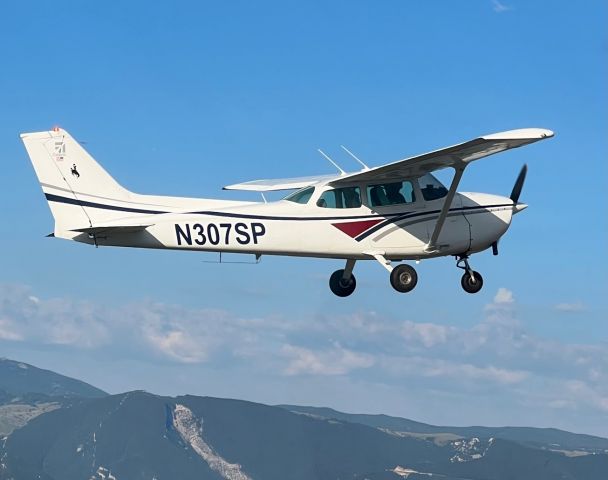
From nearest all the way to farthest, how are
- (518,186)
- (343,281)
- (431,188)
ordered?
(431,188) < (343,281) < (518,186)

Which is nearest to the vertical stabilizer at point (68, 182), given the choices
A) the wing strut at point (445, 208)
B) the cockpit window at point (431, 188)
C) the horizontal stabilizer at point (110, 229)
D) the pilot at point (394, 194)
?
the horizontal stabilizer at point (110, 229)

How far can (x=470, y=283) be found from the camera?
83.7 ft

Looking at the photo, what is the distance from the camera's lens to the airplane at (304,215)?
2327cm

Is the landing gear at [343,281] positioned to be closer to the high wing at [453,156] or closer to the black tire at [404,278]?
the black tire at [404,278]

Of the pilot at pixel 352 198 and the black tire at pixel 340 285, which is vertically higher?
the pilot at pixel 352 198

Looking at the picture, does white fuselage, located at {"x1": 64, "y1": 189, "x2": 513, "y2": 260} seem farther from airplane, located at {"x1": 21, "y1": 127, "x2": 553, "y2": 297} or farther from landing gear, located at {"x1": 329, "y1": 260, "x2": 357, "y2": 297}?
landing gear, located at {"x1": 329, "y1": 260, "x2": 357, "y2": 297}

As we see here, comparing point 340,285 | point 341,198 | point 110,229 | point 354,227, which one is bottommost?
point 340,285

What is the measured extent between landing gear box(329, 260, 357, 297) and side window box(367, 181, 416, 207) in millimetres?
2203

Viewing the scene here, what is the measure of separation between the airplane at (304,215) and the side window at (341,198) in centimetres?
2

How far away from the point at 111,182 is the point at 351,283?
6407mm

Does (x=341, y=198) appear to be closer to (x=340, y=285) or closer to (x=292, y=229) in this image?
(x=292, y=229)

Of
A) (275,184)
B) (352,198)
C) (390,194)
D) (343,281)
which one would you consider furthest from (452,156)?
(275,184)

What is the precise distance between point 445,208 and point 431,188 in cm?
73

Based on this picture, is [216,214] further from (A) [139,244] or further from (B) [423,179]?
(B) [423,179]
